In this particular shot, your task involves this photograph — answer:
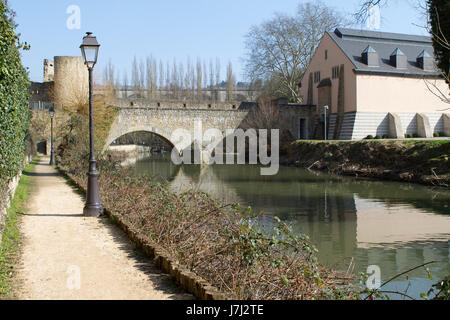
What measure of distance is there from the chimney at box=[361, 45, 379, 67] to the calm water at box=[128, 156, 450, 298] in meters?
14.5

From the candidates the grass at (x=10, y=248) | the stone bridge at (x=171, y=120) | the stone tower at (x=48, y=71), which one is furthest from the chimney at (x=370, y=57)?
the grass at (x=10, y=248)

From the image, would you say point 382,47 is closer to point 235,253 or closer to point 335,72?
point 335,72

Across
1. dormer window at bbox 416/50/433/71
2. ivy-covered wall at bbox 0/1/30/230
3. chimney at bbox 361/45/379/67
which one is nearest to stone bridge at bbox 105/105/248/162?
chimney at bbox 361/45/379/67

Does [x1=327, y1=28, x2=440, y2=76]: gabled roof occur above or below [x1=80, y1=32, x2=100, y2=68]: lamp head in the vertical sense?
above

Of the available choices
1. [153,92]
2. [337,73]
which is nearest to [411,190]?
[337,73]

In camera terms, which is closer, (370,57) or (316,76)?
(370,57)

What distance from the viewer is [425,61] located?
115ft

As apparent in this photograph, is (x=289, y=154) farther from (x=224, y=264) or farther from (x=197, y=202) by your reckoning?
(x=224, y=264)

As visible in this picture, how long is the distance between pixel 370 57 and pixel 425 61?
4.69 meters

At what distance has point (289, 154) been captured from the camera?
112 feet

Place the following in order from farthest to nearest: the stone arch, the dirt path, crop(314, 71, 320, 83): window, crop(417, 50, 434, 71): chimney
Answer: crop(314, 71, 320, 83): window
crop(417, 50, 434, 71): chimney
the stone arch
the dirt path

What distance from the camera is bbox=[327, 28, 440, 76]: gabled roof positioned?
1334 inches

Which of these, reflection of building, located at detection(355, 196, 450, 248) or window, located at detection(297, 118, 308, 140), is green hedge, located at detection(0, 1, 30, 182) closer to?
reflection of building, located at detection(355, 196, 450, 248)

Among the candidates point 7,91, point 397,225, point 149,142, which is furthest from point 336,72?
point 7,91
